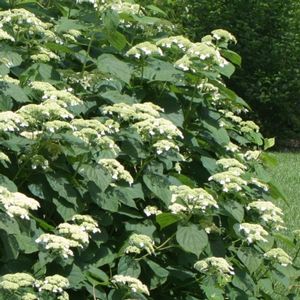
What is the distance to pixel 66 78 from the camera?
3.31 metres

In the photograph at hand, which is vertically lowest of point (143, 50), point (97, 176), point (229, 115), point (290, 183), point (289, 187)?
point (290, 183)

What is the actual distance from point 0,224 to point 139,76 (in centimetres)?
110

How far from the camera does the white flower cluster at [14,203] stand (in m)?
2.50

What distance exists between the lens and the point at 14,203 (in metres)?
Result: 2.54

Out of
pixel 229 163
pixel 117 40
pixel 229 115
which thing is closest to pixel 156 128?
pixel 229 163

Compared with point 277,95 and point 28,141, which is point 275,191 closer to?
point 28,141

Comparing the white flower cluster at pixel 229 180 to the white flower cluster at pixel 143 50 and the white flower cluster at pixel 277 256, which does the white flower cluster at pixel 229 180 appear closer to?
the white flower cluster at pixel 277 256

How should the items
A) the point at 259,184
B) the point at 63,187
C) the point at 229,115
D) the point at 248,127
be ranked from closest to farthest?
the point at 63,187 < the point at 259,184 < the point at 229,115 < the point at 248,127

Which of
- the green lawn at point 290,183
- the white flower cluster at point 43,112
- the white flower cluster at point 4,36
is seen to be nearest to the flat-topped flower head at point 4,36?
the white flower cluster at point 4,36

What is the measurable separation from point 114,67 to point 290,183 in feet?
21.3

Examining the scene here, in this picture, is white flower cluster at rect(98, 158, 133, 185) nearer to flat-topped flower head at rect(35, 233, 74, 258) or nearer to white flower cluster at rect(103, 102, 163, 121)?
white flower cluster at rect(103, 102, 163, 121)

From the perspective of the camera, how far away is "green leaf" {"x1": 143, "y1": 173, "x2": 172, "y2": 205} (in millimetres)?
3020

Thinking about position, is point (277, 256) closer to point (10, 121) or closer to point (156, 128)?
point (156, 128)

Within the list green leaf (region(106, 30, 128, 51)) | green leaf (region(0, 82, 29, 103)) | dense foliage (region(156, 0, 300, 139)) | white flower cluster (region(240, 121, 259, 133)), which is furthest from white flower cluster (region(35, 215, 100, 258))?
dense foliage (region(156, 0, 300, 139))
